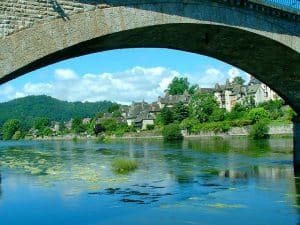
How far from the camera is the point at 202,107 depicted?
89.1 m

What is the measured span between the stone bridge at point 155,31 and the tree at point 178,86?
364ft

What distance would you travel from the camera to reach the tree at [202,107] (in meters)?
86.8

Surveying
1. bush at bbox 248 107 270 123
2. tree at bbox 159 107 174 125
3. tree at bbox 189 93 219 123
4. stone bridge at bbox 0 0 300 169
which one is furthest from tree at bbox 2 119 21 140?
stone bridge at bbox 0 0 300 169

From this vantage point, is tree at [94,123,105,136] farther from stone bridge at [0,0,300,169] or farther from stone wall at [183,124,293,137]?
stone bridge at [0,0,300,169]

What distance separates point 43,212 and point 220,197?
270 inches

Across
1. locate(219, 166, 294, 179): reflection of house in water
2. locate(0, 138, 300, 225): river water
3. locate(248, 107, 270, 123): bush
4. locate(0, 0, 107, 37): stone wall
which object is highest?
locate(0, 0, 107, 37): stone wall

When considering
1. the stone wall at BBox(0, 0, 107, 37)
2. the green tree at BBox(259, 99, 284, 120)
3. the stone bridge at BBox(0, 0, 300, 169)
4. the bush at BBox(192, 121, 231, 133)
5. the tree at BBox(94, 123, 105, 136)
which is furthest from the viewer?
the tree at BBox(94, 123, 105, 136)

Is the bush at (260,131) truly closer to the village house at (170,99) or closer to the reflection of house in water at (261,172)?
the reflection of house in water at (261,172)

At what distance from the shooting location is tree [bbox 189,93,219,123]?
285ft

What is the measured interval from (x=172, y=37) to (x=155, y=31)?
1.62 metres

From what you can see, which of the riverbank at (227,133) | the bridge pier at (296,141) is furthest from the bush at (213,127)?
the bridge pier at (296,141)

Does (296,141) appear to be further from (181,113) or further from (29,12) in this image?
(181,113)

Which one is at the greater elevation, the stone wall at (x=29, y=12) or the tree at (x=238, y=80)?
the tree at (x=238, y=80)

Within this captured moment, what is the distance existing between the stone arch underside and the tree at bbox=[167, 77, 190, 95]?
4349 inches
